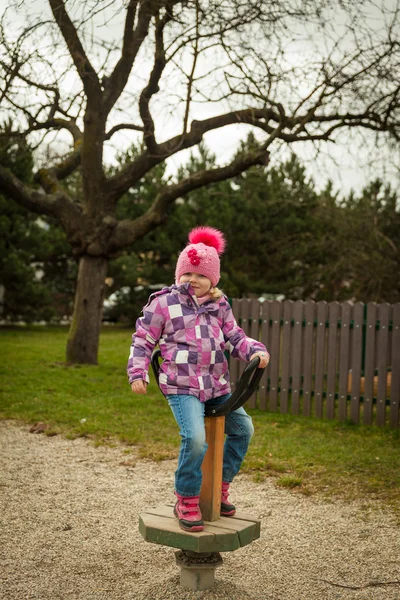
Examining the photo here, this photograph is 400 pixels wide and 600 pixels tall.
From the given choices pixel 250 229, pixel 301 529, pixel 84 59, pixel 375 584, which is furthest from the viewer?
pixel 250 229

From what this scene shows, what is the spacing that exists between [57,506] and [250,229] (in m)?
20.9

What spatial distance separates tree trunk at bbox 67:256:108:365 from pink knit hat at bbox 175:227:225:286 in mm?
9783

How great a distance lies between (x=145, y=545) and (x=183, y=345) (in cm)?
161

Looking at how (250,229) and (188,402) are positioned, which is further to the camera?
(250,229)

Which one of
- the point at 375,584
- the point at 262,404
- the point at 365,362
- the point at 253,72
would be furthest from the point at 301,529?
the point at 253,72

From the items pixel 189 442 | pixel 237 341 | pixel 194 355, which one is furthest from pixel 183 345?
pixel 189 442

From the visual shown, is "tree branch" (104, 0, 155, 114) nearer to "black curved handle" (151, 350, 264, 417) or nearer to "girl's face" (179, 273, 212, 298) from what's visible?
"girl's face" (179, 273, 212, 298)

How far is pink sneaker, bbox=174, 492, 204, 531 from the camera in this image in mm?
3633

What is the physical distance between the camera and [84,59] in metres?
12.2

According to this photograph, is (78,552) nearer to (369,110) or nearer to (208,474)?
(208,474)

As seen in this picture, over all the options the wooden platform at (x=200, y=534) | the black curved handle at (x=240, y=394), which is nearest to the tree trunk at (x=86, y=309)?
the wooden platform at (x=200, y=534)

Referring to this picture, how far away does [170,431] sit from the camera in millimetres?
8516

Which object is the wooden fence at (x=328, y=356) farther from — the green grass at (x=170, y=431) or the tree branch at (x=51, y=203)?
the tree branch at (x=51, y=203)

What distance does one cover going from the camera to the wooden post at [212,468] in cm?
377
